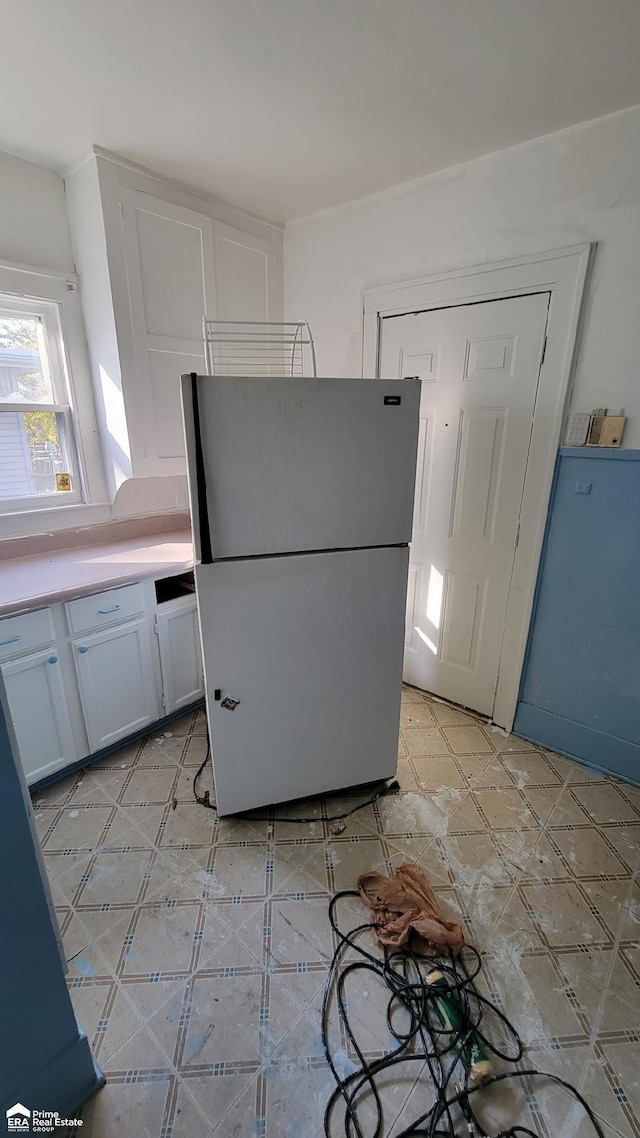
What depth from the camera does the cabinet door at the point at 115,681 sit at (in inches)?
78.3

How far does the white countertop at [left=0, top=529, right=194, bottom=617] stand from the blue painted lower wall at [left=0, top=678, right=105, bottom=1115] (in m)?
1.01

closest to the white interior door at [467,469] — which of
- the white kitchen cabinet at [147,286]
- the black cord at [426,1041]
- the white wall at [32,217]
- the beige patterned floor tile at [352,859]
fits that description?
the white kitchen cabinet at [147,286]

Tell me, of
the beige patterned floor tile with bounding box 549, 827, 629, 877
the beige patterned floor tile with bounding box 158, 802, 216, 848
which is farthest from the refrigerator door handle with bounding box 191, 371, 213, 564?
the beige patterned floor tile with bounding box 549, 827, 629, 877

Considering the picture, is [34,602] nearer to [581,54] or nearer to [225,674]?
[225,674]

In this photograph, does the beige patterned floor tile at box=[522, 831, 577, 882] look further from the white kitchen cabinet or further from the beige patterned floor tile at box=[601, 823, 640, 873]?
the white kitchen cabinet

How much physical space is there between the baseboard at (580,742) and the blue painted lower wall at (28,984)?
202cm

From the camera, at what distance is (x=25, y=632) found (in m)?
1.76

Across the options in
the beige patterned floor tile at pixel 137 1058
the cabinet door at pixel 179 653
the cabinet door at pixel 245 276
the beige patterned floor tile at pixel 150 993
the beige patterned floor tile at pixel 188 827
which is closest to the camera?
the beige patterned floor tile at pixel 137 1058

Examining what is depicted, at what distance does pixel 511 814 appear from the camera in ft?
6.21

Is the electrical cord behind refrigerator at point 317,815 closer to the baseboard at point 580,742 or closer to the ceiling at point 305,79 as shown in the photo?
the baseboard at point 580,742

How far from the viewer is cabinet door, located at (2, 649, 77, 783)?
1.77 metres

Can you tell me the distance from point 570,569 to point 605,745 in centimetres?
81

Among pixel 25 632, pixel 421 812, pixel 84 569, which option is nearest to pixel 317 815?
pixel 421 812

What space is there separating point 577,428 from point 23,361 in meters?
2.47
